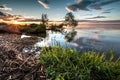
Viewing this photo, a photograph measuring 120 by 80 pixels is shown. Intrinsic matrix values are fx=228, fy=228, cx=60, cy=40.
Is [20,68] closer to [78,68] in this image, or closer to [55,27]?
[78,68]

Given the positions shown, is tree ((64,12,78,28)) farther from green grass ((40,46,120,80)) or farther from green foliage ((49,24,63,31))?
green grass ((40,46,120,80))

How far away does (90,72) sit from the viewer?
2.25 metres

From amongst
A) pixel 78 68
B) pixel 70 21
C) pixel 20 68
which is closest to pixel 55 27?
pixel 70 21

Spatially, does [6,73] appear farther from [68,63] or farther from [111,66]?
[111,66]

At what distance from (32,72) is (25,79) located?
12 centimetres

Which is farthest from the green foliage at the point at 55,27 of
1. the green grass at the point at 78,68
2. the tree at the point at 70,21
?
the green grass at the point at 78,68

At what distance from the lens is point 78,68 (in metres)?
2.24

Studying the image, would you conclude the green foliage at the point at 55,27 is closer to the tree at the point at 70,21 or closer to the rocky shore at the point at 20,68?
the tree at the point at 70,21

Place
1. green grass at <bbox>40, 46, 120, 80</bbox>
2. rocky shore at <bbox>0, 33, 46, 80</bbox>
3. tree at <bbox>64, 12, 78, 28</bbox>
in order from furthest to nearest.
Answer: tree at <bbox>64, 12, 78, 28</bbox> < rocky shore at <bbox>0, 33, 46, 80</bbox> < green grass at <bbox>40, 46, 120, 80</bbox>

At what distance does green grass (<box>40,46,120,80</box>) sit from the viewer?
2.18 meters

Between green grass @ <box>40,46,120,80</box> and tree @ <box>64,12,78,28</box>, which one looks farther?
tree @ <box>64,12,78,28</box>

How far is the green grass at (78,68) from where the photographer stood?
7.14 feet

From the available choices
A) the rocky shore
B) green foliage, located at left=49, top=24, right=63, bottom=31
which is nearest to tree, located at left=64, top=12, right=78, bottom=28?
green foliage, located at left=49, top=24, right=63, bottom=31

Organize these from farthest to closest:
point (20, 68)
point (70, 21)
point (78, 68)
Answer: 1. point (70, 21)
2. point (20, 68)
3. point (78, 68)
